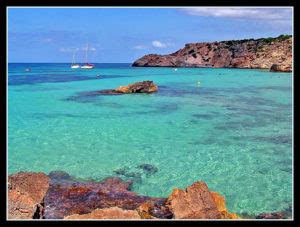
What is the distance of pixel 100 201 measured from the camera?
10.7 m

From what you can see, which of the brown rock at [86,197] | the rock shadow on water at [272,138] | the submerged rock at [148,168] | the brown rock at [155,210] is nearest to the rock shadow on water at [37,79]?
the rock shadow on water at [272,138]

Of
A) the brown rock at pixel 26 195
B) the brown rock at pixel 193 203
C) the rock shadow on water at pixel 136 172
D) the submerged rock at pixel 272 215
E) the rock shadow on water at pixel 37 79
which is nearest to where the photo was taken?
the brown rock at pixel 26 195

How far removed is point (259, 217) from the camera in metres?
10.2

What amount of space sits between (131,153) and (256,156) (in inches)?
209

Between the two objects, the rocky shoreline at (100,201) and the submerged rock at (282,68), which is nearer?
the rocky shoreline at (100,201)

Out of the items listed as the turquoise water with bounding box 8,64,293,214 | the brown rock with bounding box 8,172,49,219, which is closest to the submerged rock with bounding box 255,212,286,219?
the turquoise water with bounding box 8,64,293,214

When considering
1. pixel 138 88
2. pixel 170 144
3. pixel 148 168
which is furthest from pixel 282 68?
pixel 148 168

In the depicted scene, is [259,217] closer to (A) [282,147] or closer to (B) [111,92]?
(A) [282,147]

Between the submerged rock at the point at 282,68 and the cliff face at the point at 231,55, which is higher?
the cliff face at the point at 231,55

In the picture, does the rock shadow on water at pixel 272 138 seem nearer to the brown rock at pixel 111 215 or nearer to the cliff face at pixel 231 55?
the brown rock at pixel 111 215

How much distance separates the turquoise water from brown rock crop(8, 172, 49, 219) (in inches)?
147

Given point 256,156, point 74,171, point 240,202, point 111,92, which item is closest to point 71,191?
point 74,171

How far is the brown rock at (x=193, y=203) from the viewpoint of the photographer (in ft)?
27.7

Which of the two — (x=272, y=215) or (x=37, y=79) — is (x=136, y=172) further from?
(x=37, y=79)
